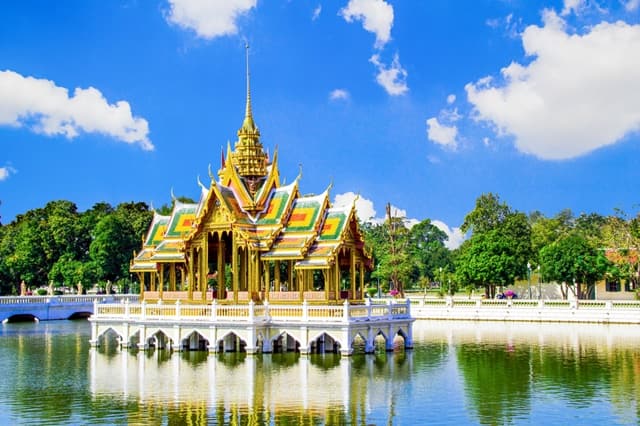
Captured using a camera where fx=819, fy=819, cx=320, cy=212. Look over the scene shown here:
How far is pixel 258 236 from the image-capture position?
3200cm

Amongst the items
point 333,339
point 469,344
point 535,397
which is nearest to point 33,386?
point 333,339

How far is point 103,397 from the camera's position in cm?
2156

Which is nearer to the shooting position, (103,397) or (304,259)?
(103,397)

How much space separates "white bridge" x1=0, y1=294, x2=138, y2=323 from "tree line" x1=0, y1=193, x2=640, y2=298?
6.18 meters

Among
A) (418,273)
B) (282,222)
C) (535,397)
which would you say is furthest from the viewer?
(418,273)

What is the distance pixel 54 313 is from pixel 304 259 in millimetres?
30049

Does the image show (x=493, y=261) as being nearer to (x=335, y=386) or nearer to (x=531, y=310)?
(x=531, y=310)

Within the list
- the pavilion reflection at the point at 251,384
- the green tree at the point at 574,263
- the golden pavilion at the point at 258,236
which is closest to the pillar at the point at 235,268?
the golden pavilion at the point at 258,236

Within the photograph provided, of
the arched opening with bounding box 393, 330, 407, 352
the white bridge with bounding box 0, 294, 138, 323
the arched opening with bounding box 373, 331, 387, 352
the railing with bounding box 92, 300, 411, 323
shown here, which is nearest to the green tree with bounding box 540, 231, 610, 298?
the arched opening with bounding box 393, 330, 407, 352

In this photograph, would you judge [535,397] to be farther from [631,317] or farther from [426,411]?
[631,317]

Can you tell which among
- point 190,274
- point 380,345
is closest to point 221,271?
point 190,274

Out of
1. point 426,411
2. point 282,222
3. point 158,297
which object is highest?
point 282,222

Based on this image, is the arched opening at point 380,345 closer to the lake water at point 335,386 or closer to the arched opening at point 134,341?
the lake water at point 335,386

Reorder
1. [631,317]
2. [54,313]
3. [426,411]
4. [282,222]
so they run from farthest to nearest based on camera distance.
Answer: [54,313]
[631,317]
[282,222]
[426,411]
